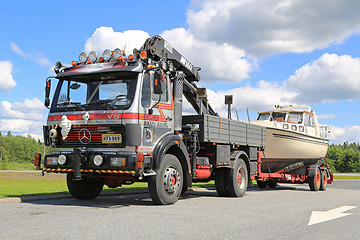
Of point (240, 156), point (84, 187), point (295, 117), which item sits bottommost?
point (84, 187)

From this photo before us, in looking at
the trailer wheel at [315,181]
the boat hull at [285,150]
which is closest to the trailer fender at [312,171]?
the trailer wheel at [315,181]

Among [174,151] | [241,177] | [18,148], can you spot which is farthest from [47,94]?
[18,148]

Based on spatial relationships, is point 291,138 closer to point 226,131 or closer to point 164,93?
point 226,131

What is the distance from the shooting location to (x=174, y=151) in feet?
32.0

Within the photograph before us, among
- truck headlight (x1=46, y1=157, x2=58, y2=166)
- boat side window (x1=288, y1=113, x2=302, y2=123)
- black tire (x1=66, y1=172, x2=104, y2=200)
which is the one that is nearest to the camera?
truck headlight (x1=46, y1=157, x2=58, y2=166)

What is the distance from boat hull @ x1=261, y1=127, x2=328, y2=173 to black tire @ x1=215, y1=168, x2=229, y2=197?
332cm

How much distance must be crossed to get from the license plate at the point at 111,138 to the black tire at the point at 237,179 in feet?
15.7

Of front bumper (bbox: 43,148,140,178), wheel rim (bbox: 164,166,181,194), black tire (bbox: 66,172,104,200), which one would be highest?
front bumper (bbox: 43,148,140,178)

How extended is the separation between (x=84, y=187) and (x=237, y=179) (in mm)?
4692

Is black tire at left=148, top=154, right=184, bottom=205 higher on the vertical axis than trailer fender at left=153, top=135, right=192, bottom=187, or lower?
lower

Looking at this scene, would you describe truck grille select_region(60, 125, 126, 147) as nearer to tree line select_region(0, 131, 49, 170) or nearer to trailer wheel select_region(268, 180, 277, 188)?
trailer wheel select_region(268, 180, 277, 188)

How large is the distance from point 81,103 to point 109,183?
218 centimetres

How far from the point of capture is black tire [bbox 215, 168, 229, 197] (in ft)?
40.0

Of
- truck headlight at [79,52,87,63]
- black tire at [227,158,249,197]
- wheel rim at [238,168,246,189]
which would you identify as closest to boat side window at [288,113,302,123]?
black tire at [227,158,249,197]
